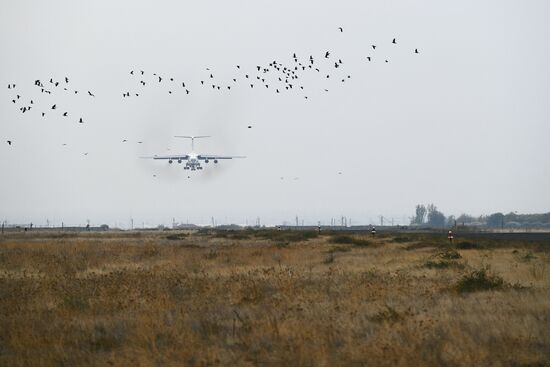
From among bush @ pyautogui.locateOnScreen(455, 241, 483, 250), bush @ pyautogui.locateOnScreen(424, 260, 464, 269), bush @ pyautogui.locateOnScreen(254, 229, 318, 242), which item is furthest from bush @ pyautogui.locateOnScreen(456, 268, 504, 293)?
bush @ pyautogui.locateOnScreen(254, 229, 318, 242)

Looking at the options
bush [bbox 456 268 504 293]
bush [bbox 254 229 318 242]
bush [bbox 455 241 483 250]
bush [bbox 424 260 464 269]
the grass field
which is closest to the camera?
the grass field

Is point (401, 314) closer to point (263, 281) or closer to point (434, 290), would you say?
point (434, 290)

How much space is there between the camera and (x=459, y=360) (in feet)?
39.4

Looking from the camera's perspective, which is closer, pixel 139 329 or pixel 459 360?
pixel 459 360

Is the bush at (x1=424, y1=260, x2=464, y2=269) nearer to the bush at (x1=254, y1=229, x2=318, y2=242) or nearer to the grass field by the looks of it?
the grass field

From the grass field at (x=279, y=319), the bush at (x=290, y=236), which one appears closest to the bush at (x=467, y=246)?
the bush at (x=290, y=236)

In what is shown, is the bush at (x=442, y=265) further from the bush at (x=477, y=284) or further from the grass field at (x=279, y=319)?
the bush at (x=477, y=284)

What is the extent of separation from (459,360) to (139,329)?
7000 mm

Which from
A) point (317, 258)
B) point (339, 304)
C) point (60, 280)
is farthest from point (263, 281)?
point (317, 258)

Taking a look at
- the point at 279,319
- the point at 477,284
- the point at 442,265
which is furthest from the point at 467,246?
the point at 279,319

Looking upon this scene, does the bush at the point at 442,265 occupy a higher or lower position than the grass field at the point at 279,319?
higher

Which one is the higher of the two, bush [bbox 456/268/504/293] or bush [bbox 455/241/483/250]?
bush [bbox 455/241/483/250]

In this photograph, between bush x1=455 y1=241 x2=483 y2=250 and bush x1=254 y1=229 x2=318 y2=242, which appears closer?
bush x1=455 y1=241 x2=483 y2=250

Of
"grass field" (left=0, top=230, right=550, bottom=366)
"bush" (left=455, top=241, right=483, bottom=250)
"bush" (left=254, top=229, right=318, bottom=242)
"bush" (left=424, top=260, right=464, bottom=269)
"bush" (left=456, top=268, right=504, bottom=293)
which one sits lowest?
"grass field" (left=0, top=230, right=550, bottom=366)
